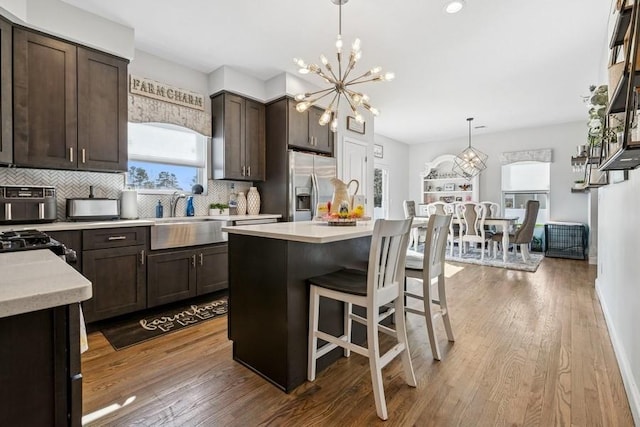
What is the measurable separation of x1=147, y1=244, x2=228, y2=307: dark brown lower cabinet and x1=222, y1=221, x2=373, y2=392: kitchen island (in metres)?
1.20

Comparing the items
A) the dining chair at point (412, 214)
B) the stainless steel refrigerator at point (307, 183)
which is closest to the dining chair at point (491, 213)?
the dining chair at point (412, 214)

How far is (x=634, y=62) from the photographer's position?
1.06m

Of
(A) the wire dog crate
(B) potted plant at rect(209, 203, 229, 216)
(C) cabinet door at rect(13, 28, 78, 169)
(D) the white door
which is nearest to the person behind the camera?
(C) cabinet door at rect(13, 28, 78, 169)

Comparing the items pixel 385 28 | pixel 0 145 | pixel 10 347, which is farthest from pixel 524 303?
pixel 0 145

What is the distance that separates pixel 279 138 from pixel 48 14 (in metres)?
2.38

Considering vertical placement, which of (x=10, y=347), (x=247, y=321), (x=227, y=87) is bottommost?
(x=247, y=321)

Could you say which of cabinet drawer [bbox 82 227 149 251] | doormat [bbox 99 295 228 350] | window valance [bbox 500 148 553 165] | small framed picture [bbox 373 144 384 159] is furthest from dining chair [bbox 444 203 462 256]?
cabinet drawer [bbox 82 227 149 251]

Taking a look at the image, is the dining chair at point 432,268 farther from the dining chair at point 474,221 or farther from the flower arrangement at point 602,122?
the dining chair at point 474,221

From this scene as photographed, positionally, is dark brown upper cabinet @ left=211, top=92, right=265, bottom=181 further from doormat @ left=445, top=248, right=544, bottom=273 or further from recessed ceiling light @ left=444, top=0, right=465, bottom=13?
doormat @ left=445, top=248, right=544, bottom=273

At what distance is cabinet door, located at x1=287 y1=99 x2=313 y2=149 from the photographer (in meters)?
4.06

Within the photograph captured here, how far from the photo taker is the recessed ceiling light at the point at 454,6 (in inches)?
101

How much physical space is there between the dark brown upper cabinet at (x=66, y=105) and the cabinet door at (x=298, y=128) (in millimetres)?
1839

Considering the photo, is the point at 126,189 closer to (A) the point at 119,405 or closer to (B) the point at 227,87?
(B) the point at 227,87

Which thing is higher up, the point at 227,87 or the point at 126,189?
the point at 227,87
